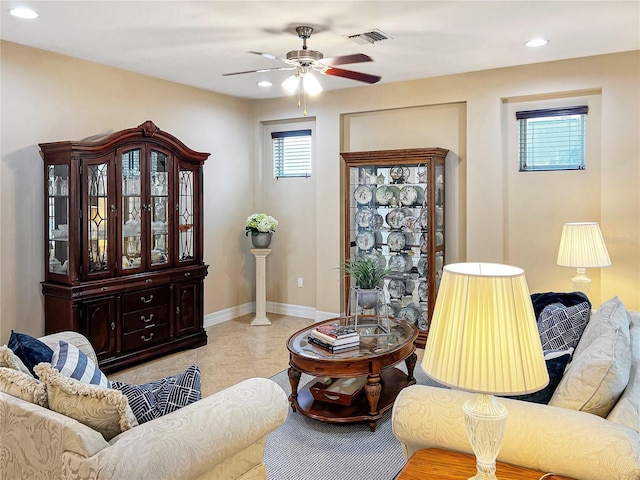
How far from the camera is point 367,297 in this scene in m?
3.70

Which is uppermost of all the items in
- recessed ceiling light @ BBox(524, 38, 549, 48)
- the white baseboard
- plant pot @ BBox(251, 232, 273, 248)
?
recessed ceiling light @ BBox(524, 38, 549, 48)

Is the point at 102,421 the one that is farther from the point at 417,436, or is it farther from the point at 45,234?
the point at 45,234

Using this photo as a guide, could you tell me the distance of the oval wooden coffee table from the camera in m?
3.14

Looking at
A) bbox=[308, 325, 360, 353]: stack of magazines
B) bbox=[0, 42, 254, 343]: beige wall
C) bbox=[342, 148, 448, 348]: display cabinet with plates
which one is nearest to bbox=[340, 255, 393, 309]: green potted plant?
bbox=[308, 325, 360, 353]: stack of magazines

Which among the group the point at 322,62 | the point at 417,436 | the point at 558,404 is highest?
the point at 322,62

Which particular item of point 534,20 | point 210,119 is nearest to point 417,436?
point 534,20

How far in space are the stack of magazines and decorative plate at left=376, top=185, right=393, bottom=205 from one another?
213 cm

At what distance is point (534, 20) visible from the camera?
139 inches

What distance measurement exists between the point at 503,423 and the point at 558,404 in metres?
0.66

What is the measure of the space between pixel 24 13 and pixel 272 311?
168 inches

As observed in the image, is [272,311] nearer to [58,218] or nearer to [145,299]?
[145,299]

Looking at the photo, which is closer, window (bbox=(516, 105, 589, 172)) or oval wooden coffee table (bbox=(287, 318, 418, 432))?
oval wooden coffee table (bbox=(287, 318, 418, 432))

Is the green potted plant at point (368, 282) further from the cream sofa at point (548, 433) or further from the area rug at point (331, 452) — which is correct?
the cream sofa at point (548, 433)

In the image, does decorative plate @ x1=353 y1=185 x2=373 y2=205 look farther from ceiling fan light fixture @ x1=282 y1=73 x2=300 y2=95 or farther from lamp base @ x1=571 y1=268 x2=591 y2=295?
lamp base @ x1=571 y1=268 x2=591 y2=295
